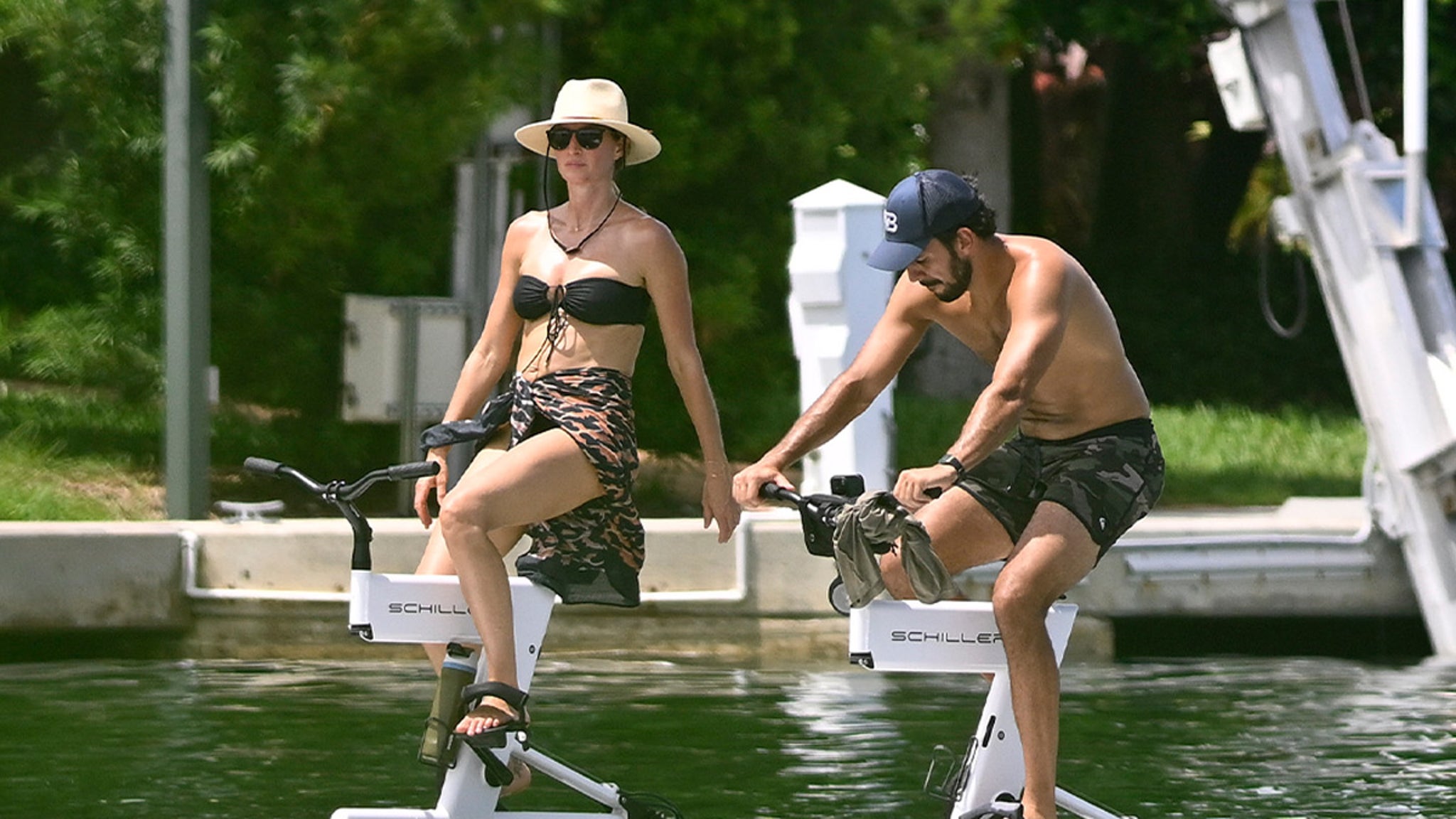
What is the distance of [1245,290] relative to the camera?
73.3ft

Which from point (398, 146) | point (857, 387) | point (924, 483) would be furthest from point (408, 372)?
point (924, 483)

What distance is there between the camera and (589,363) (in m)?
6.23

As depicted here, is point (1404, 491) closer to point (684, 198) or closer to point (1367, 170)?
point (1367, 170)

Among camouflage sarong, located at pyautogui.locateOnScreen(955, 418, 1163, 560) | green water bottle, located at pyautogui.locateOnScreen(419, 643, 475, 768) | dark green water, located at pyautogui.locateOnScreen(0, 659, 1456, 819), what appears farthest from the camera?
dark green water, located at pyautogui.locateOnScreen(0, 659, 1456, 819)

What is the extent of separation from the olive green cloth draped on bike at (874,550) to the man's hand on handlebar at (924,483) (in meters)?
0.03

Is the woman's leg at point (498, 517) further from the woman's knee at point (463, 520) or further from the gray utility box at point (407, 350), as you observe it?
the gray utility box at point (407, 350)

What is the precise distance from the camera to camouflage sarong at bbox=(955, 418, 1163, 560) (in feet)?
19.6

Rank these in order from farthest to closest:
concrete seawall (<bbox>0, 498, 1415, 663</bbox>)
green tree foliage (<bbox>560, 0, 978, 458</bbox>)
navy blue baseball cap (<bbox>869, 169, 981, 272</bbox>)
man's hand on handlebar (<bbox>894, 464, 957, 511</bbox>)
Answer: green tree foliage (<bbox>560, 0, 978, 458</bbox>) < concrete seawall (<bbox>0, 498, 1415, 663</bbox>) < navy blue baseball cap (<bbox>869, 169, 981, 272</bbox>) < man's hand on handlebar (<bbox>894, 464, 957, 511</bbox>)

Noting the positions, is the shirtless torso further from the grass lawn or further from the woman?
the grass lawn

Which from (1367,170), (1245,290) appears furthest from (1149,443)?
(1245,290)

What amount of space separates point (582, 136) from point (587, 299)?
14.8 inches

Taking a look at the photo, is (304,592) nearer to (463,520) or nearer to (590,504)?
(590,504)

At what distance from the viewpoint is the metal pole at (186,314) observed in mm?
11398

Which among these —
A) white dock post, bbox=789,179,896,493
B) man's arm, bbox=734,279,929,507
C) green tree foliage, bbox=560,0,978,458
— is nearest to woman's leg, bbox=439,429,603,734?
man's arm, bbox=734,279,929,507
